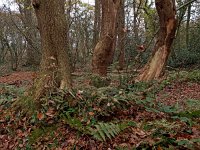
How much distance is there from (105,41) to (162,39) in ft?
5.99

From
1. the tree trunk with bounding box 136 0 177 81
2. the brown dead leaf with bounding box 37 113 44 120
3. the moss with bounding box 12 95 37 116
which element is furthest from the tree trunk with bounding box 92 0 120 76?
the brown dead leaf with bounding box 37 113 44 120

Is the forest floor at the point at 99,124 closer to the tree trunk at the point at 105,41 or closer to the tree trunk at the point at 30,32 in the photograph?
the tree trunk at the point at 105,41

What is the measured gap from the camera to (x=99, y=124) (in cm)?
470

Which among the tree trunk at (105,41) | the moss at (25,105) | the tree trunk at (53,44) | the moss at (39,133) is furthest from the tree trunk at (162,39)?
the moss at (39,133)

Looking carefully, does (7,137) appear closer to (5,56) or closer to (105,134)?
(105,134)

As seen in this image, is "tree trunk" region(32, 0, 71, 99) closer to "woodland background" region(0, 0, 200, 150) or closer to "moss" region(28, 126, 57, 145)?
"woodland background" region(0, 0, 200, 150)

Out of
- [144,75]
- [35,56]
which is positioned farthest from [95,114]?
[35,56]

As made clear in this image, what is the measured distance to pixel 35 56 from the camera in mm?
24812

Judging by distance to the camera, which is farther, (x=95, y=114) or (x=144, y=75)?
(x=144, y=75)

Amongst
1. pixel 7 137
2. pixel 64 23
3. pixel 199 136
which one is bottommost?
pixel 7 137

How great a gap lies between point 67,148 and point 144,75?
5762mm

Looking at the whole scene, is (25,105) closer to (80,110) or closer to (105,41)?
(80,110)

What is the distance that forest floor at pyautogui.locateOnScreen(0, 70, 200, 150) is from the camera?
4.35m

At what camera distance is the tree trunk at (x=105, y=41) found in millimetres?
9078
